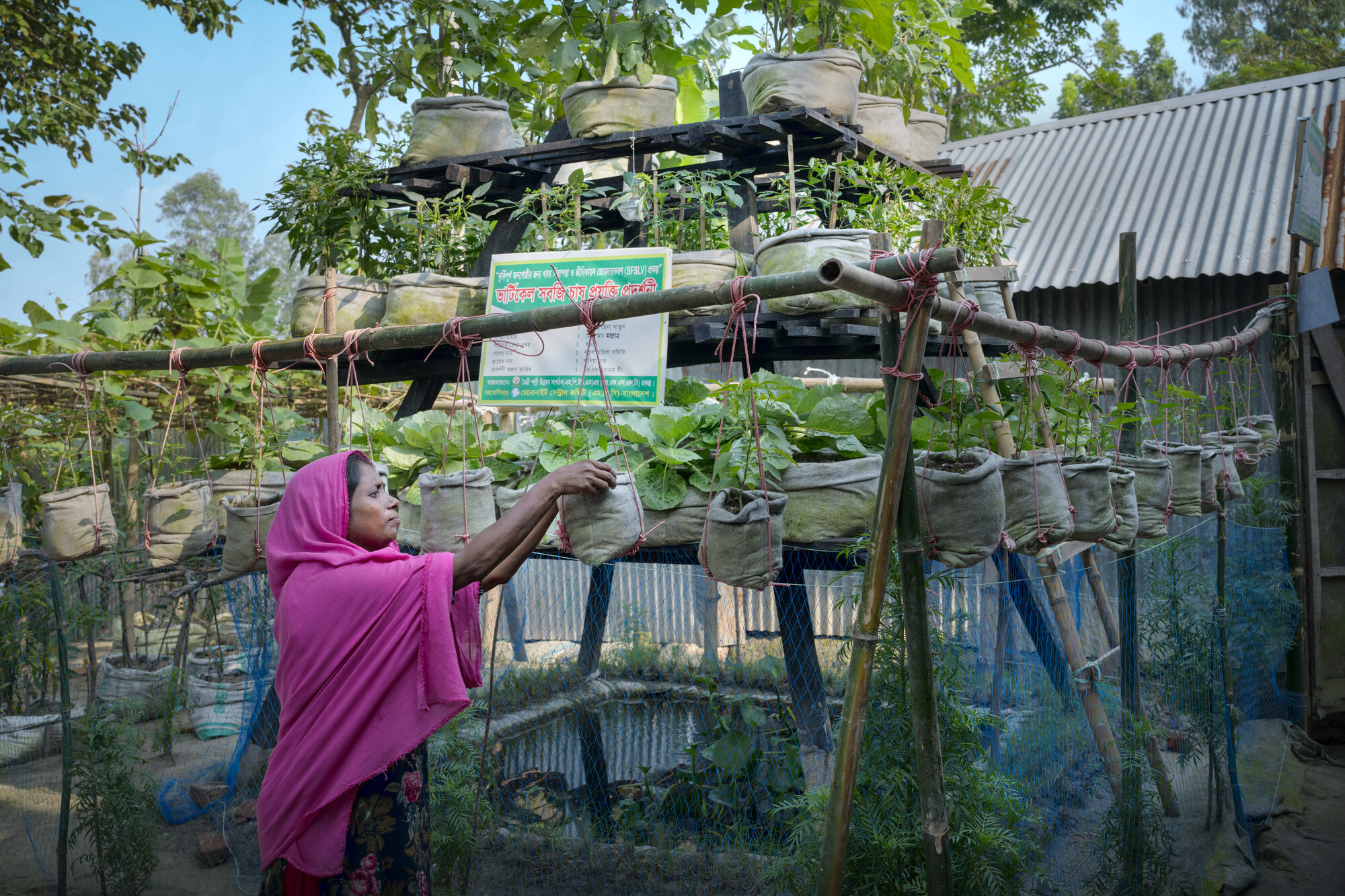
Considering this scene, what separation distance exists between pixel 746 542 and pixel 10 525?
3.31 meters

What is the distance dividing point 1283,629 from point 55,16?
11564 millimetres

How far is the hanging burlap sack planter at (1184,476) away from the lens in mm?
3309

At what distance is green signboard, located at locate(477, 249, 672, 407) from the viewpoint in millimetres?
3283

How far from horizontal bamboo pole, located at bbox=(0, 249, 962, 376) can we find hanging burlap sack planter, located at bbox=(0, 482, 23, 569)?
20.7 inches

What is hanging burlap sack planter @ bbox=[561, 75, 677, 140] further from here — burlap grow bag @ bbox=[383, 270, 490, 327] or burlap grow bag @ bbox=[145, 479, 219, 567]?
burlap grow bag @ bbox=[145, 479, 219, 567]

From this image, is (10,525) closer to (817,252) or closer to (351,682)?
(351,682)

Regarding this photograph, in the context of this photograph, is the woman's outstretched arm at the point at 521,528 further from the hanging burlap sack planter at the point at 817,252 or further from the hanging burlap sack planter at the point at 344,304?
the hanging burlap sack planter at the point at 344,304

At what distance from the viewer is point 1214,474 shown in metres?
3.59

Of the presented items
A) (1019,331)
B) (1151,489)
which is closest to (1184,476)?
(1151,489)

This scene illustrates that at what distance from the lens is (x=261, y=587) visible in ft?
15.8

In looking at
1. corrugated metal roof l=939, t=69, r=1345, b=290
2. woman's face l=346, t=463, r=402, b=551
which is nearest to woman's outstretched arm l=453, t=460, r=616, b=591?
woman's face l=346, t=463, r=402, b=551

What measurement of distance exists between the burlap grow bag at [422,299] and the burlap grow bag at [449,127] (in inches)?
33.9

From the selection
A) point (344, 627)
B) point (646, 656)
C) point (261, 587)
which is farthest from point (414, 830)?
point (261, 587)

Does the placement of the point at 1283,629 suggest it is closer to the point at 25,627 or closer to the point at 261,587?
the point at 261,587
